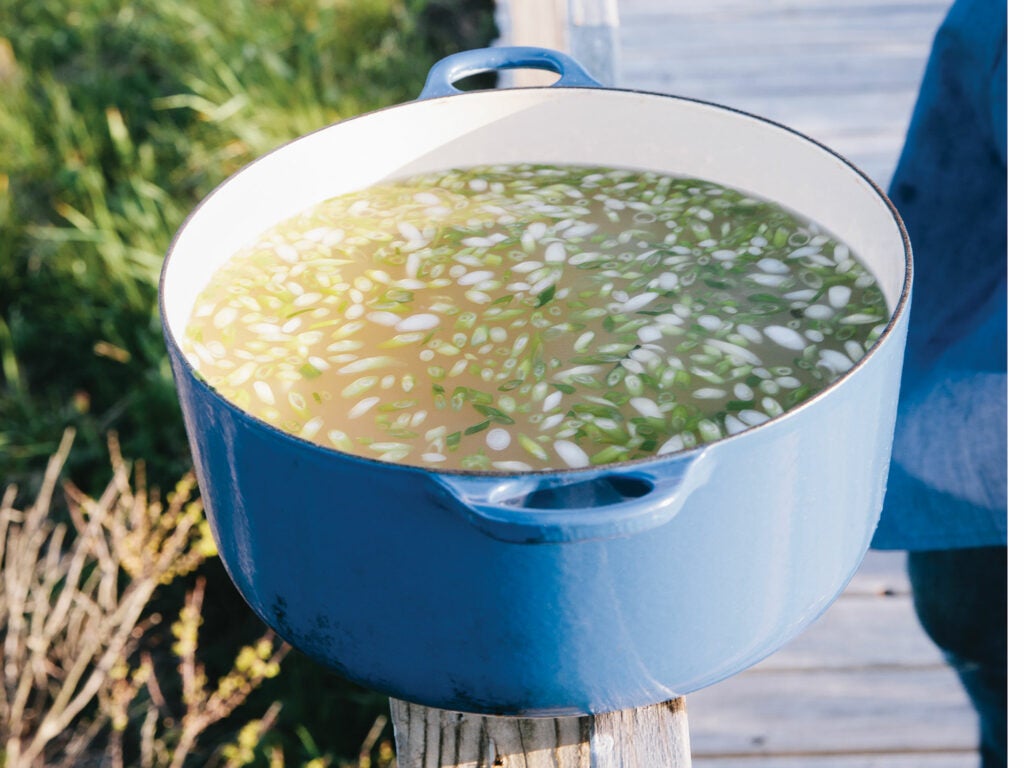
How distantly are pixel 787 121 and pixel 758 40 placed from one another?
638mm

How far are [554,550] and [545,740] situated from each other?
375 mm

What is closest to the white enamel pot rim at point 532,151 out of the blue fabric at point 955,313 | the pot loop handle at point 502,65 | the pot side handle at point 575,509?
the pot loop handle at point 502,65

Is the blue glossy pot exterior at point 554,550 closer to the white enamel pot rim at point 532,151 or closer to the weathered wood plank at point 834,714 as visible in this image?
the white enamel pot rim at point 532,151

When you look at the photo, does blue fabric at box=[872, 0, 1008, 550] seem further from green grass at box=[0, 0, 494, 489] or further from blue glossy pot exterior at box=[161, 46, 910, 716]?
green grass at box=[0, 0, 494, 489]

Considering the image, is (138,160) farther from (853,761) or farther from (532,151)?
(853,761)

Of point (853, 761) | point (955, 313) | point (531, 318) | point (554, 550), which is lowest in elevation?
point (853, 761)

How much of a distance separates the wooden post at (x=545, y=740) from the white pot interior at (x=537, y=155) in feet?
1.49

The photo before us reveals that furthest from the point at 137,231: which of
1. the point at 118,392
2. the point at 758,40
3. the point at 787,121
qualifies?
the point at 758,40

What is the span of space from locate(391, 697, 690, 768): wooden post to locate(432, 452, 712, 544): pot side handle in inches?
14.5

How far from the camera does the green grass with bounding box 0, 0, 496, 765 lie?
3012mm

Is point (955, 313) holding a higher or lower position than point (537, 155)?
lower

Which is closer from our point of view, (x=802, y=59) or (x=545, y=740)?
(x=545, y=740)

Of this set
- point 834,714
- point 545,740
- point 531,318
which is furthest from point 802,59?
point 545,740

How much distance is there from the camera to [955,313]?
1.79 meters
